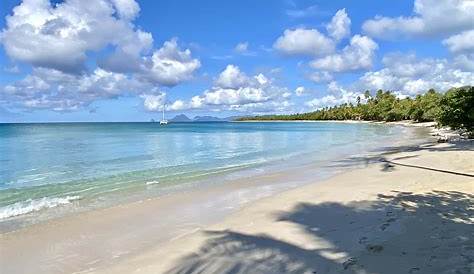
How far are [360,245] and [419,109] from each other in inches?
3808

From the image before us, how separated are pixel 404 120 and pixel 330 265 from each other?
386 feet

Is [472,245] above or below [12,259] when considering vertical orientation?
above

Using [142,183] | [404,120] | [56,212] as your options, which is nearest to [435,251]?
[56,212]

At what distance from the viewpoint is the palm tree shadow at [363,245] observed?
5.94 metres

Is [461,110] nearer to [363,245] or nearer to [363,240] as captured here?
[363,240]

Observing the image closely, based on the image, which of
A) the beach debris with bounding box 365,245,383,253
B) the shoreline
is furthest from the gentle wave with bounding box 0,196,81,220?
the beach debris with bounding box 365,245,383,253

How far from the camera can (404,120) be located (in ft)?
377

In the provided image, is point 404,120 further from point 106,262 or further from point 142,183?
point 106,262

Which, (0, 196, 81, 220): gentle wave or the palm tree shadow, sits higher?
the palm tree shadow

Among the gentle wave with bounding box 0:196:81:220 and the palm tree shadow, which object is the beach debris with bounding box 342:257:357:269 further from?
the gentle wave with bounding box 0:196:81:220

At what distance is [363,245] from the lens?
6887mm

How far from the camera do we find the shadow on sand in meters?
5.94

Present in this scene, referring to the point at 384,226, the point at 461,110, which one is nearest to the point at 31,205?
the point at 384,226

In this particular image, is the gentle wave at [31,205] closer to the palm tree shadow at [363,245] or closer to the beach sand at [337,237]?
the beach sand at [337,237]
